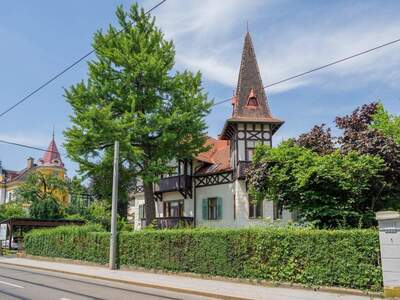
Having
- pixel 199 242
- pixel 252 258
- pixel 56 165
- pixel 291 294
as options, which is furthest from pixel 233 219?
pixel 56 165

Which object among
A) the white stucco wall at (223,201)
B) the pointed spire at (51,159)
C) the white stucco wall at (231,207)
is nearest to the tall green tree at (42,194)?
the pointed spire at (51,159)

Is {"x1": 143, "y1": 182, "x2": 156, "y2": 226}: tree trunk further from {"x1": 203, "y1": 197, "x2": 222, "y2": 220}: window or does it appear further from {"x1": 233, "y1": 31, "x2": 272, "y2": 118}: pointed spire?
{"x1": 233, "y1": 31, "x2": 272, "y2": 118}: pointed spire

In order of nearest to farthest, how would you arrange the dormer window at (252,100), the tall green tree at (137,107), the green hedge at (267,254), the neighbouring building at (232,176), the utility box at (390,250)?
1. the utility box at (390,250)
2. the green hedge at (267,254)
3. the tall green tree at (137,107)
4. the neighbouring building at (232,176)
5. the dormer window at (252,100)

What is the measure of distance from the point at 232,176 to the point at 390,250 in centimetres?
1796

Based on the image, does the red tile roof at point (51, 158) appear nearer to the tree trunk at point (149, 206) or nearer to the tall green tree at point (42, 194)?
the tall green tree at point (42, 194)

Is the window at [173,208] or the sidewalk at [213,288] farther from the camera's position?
the window at [173,208]

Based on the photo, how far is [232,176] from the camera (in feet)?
96.8

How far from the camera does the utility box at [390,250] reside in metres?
11.6

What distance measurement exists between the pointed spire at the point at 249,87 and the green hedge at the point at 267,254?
1267cm

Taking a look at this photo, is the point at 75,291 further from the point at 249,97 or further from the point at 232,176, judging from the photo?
the point at 249,97

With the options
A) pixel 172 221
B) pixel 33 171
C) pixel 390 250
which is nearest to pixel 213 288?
pixel 390 250

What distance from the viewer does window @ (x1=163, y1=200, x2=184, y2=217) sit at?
33.4 meters

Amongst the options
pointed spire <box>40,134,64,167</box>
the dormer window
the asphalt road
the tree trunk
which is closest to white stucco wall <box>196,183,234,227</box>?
the tree trunk

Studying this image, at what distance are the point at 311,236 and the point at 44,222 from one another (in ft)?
93.2
